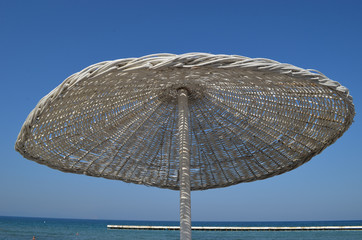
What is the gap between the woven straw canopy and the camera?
2422mm

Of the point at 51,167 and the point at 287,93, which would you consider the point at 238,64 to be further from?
the point at 51,167

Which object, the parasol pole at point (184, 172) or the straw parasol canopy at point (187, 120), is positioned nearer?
the straw parasol canopy at point (187, 120)

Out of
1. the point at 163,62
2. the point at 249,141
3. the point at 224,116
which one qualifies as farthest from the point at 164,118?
the point at 163,62

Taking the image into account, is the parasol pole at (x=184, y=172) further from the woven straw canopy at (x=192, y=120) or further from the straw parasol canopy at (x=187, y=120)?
the woven straw canopy at (x=192, y=120)

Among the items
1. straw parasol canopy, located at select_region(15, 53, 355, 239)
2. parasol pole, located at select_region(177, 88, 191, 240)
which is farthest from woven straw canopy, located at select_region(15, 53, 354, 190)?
parasol pole, located at select_region(177, 88, 191, 240)

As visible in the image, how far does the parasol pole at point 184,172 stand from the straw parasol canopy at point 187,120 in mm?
12

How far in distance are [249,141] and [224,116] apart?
1.49 ft

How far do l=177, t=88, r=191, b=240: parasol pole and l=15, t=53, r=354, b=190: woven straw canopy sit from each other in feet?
0.84

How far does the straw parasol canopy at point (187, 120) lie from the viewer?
2422mm

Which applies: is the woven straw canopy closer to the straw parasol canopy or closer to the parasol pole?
→ the straw parasol canopy

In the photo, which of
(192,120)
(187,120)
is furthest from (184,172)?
(192,120)

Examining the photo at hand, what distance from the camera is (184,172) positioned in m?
3.25

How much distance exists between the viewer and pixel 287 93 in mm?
3209

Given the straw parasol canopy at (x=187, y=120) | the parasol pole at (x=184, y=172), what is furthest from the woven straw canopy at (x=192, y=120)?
the parasol pole at (x=184, y=172)
